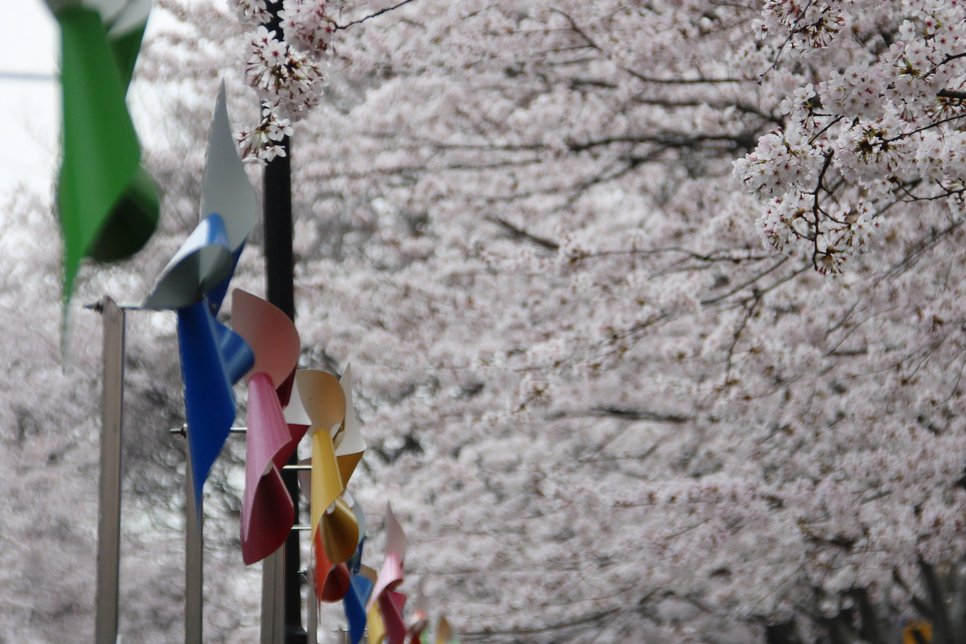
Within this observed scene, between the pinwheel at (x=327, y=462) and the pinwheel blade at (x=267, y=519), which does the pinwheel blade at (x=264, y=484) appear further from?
the pinwheel at (x=327, y=462)

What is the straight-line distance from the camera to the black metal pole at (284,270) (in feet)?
12.3

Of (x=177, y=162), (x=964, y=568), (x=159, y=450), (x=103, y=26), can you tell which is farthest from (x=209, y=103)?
(x=103, y=26)

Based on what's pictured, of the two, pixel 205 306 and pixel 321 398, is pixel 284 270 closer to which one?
pixel 321 398

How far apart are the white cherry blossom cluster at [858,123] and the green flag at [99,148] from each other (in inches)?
119

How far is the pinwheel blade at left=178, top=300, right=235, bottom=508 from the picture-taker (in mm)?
2104

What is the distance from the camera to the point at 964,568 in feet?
29.1

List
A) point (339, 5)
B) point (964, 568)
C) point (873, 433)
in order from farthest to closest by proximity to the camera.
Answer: point (964, 568), point (873, 433), point (339, 5)

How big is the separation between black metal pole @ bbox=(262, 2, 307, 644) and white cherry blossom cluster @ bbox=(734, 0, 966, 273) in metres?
1.93

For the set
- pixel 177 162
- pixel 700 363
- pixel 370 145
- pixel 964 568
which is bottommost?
pixel 964 568

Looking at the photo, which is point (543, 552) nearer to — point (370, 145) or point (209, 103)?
point (370, 145)

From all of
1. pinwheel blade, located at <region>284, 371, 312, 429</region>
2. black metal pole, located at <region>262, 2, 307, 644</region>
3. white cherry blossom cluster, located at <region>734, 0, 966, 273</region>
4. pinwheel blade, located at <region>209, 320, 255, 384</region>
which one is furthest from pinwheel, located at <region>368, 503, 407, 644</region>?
pinwheel blade, located at <region>209, 320, 255, 384</region>

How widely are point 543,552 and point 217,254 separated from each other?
7464 millimetres

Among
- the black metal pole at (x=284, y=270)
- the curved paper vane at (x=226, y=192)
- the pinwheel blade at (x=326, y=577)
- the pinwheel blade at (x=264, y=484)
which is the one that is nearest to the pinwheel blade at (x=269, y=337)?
the pinwheel blade at (x=264, y=484)

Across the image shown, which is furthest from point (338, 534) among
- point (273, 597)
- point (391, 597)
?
point (391, 597)
